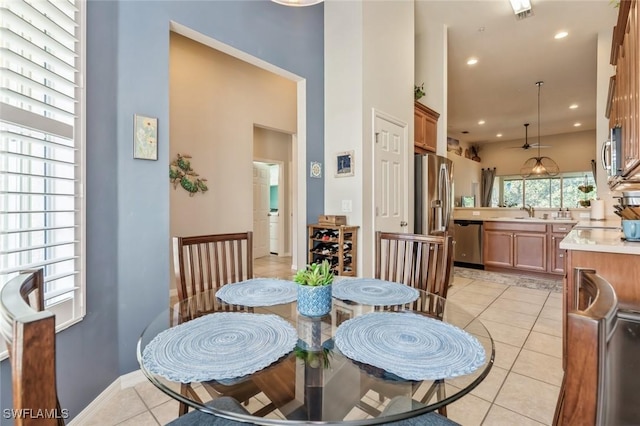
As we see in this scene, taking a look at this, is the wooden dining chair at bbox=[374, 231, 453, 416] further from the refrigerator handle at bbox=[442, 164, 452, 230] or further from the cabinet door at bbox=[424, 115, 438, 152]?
the cabinet door at bbox=[424, 115, 438, 152]

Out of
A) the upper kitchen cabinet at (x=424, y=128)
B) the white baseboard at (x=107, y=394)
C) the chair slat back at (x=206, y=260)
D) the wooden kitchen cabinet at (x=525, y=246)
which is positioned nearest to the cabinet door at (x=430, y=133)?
the upper kitchen cabinet at (x=424, y=128)

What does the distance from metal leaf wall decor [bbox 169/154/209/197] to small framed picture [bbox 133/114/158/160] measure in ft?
5.92

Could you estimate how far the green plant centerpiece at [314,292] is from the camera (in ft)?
3.73

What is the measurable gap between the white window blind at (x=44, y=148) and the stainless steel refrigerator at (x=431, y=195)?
341 centimetres

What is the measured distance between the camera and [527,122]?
809 cm

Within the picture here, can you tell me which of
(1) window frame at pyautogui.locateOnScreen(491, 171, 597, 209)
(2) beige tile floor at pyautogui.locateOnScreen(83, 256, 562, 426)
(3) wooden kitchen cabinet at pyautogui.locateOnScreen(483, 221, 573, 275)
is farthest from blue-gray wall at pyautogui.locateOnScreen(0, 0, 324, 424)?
(1) window frame at pyautogui.locateOnScreen(491, 171, 597, 209)

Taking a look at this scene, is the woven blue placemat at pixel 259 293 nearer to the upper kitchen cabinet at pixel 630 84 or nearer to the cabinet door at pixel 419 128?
the upper kitchen cabinet at pixel 630 84

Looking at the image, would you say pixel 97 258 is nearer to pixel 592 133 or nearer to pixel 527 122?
Result: pixel 527 122

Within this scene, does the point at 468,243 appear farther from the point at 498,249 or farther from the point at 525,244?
the point at 525,244

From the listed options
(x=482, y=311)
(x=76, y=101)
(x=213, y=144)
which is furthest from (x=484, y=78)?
(x=76, y=101)

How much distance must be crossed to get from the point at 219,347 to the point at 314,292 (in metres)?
0.39

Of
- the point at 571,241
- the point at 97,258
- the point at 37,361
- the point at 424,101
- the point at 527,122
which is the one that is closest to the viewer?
the point at 37,361

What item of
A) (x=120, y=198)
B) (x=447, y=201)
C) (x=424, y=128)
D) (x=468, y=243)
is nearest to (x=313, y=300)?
(x=120, y=198)

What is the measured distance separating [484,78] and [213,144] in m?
4.99
